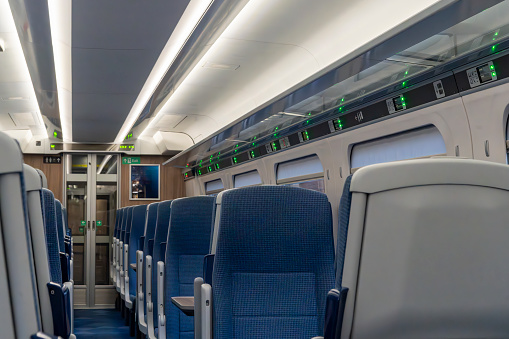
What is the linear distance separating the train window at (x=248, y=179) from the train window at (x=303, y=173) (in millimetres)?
1215

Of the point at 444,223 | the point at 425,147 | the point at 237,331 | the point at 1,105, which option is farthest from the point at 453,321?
the point at 1,105

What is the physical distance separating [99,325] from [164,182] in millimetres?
4197

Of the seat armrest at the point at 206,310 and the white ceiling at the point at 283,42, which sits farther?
the white ceiling at the point at 283,42

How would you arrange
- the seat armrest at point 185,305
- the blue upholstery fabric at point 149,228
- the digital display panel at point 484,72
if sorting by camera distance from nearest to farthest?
the seat armrest at point 185,305 → the digital display panel at point 484,72 → the blue upholstery fabric at point 149,228

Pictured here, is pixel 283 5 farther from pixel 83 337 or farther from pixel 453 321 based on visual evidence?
pixel 83 337

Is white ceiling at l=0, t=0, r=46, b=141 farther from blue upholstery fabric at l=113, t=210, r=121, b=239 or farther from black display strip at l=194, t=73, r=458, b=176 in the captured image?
black display strip at l=194, t=73, r=458, b=176

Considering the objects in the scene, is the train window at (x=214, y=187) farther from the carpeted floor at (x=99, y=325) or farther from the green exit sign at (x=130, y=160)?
the carpeted floor at (x=99, y=325)

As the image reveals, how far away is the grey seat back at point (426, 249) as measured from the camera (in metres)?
1.66

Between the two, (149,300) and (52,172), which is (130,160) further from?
(149,300)

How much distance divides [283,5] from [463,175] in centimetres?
389

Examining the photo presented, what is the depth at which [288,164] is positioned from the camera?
27.3 feet

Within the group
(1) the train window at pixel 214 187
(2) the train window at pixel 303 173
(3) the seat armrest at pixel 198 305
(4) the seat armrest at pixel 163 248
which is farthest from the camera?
(1) the train window at pixel 214 187

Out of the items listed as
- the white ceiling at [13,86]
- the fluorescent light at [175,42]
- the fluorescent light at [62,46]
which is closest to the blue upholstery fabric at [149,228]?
the fluorescent light at [175,42]

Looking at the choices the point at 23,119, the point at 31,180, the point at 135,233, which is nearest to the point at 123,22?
the point at 31,180
